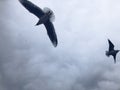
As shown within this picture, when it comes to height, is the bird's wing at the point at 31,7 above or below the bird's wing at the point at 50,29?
above

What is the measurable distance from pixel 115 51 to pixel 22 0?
15.7m

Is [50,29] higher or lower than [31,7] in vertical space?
lower

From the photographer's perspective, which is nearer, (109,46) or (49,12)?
(49,12)

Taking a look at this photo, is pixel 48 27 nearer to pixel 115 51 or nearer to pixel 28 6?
pixel 28 6

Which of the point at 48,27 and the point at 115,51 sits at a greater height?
the point at 115,51

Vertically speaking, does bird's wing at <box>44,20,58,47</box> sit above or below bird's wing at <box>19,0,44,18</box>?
below

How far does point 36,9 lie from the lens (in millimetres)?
36375

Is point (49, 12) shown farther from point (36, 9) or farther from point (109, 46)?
point (109, 46)

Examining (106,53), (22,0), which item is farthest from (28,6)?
(106,53)

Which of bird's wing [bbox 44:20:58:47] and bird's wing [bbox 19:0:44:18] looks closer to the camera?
bird's wing [bbox 19:0:44:18]

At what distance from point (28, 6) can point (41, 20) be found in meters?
1.89

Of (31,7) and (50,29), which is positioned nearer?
(31,7)

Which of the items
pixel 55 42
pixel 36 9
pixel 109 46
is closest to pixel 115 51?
pixel 109 46

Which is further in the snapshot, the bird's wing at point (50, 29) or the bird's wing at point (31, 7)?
the bird's wing at point (50, 29)
